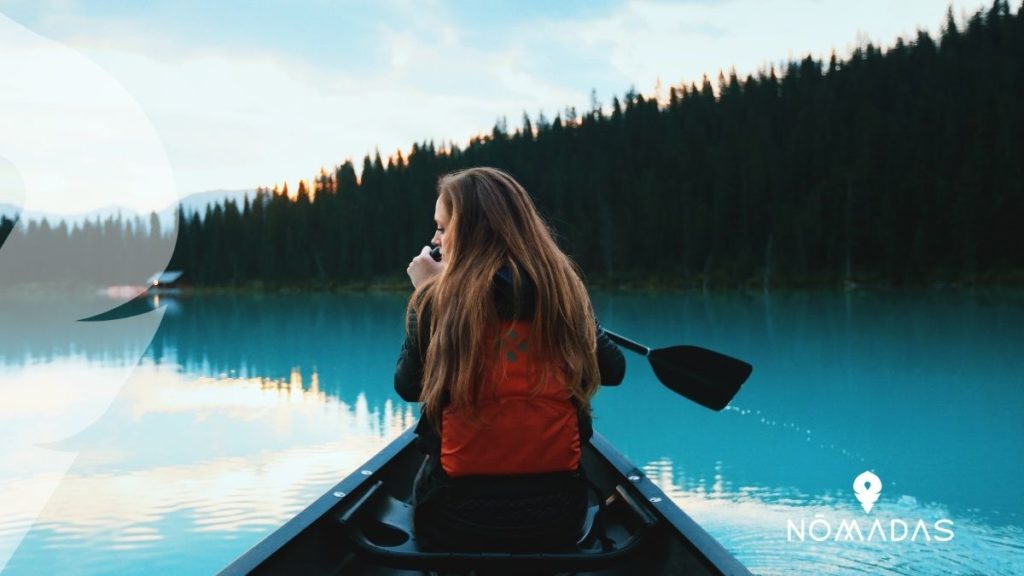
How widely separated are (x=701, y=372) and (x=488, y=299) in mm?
1887

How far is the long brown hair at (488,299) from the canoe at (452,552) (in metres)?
0.41

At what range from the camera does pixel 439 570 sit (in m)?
2.09

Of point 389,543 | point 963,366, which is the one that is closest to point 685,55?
point 963,366

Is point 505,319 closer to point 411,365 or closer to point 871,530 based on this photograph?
point 411,365

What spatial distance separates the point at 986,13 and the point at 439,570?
81.5m

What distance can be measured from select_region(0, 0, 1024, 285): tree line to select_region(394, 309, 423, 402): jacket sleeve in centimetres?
3987

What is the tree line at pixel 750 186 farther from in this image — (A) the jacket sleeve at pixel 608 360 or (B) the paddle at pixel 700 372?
(A) the jacket sleeve at pixel 608 360

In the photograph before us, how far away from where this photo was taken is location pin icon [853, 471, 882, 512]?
6.09 meters

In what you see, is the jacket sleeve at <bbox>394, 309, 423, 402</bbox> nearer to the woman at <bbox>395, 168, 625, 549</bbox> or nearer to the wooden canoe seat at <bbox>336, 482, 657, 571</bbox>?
the woman at <bbox>395, 168, 625, 549</bbox>

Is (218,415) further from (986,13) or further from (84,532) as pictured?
(986,13)

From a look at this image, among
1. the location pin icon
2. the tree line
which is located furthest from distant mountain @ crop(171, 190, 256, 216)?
the location pin icon

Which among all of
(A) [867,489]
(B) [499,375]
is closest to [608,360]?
(B) [499,375]

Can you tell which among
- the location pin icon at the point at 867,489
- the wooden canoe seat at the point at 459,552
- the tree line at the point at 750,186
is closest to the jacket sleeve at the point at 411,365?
the wooden canoe seat at the point at 459,552

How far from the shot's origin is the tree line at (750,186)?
4725cm
